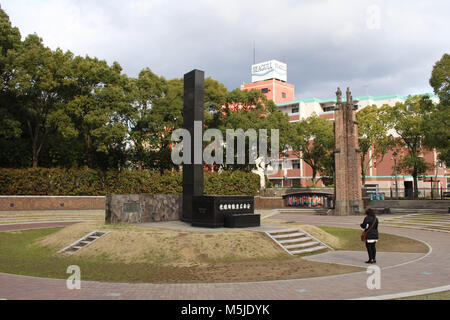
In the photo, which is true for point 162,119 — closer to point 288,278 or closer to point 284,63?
point 288,278

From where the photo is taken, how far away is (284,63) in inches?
4038

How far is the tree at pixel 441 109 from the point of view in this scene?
1212 inches

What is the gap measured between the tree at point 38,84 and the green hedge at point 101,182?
89.0 inches

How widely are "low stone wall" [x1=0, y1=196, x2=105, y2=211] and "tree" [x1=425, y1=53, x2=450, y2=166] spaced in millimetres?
31145

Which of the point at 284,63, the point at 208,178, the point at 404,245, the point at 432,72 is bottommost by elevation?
the point at 404,245

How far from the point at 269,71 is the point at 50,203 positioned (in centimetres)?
7580

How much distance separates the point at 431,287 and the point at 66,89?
110ft

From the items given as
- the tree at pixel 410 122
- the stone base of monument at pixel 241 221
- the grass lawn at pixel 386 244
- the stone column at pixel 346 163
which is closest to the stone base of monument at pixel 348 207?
the stone column at pixel 346 163

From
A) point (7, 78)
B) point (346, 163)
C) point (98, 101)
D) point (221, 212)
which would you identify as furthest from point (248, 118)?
point (221, 212)

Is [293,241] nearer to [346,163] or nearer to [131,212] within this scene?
[131,212]

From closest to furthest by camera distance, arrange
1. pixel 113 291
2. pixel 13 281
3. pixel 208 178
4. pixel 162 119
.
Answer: pixel 113 291 < pixel 13 281 < pixel 162 119 < pixel 208 178

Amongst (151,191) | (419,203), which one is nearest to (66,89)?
(151,191)

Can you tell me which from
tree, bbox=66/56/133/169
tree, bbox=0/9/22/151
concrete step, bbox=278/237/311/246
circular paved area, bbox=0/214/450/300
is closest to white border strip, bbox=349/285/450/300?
circular paved area, bbox=0/214/450/300

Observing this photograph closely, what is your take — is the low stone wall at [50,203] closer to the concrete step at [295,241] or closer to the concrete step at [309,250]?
the concrete step at [295,241]
